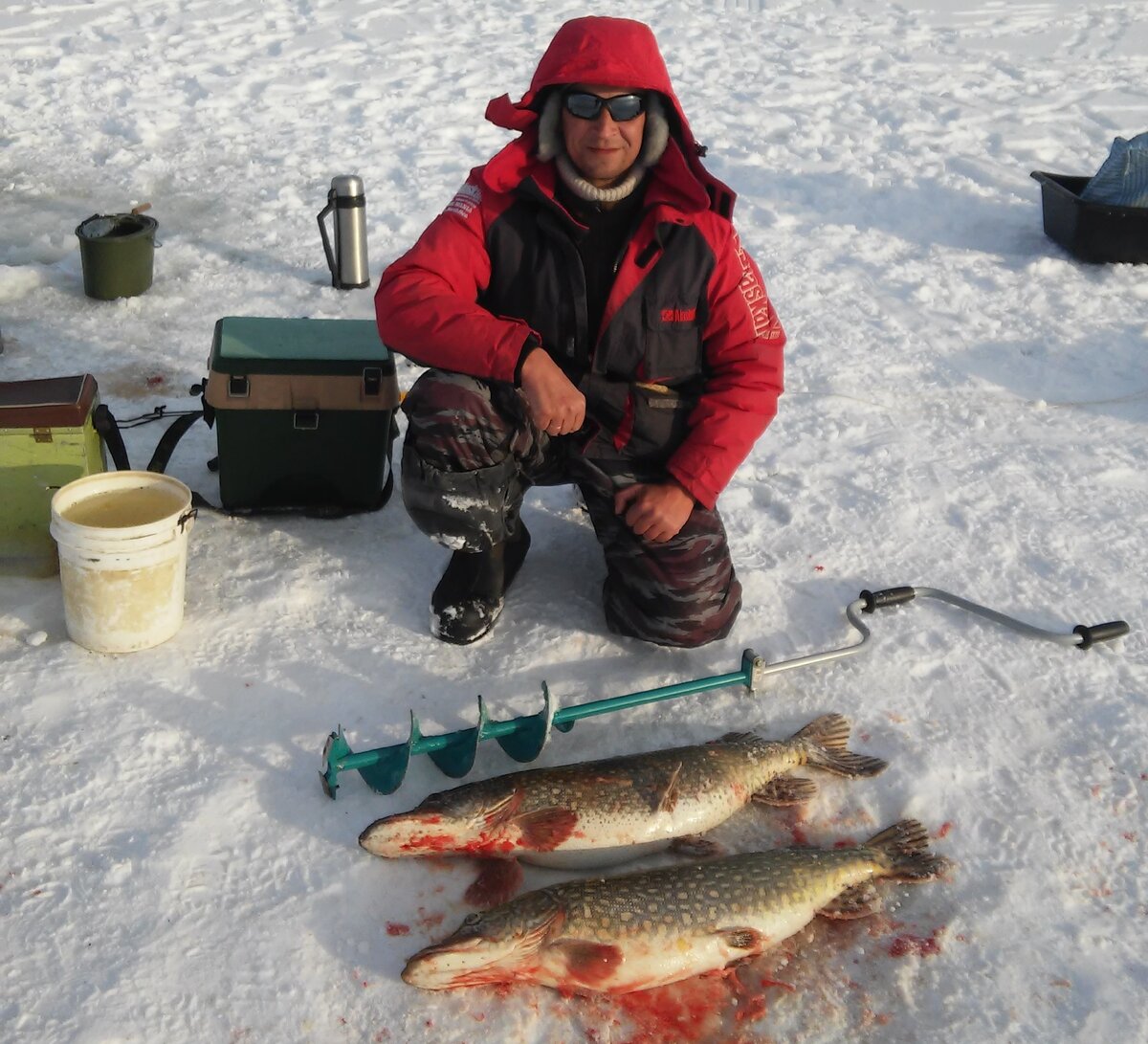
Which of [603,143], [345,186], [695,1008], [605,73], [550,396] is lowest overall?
[695,1008]

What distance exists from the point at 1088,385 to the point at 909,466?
43.7 inches

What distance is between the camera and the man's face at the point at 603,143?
8.76 feet

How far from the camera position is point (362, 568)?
128 inches

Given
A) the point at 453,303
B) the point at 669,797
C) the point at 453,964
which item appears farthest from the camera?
the point at 453,303

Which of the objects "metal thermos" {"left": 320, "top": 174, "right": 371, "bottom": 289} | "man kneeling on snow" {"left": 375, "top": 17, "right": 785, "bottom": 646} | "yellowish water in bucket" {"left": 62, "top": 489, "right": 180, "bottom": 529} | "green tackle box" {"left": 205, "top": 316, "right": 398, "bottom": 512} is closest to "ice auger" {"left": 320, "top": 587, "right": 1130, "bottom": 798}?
"man kneeling on snow" {"left": 375, "top": 17, "right": 785, "bottom": 646}

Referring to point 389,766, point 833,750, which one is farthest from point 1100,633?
point 389,766

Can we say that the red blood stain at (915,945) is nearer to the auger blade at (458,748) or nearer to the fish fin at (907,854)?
the fish fin at (907,854)

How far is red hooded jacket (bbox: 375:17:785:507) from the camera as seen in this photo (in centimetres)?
273

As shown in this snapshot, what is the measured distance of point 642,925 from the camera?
2.09 meters

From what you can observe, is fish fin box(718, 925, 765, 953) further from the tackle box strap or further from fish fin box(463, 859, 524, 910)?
the tackle box strap

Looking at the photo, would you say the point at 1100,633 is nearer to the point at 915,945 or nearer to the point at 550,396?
the point at 915,945

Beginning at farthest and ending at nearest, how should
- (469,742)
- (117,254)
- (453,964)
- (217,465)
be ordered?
1. (117,254)
2. (217,465)
3. (469,742)
4. (453,964)

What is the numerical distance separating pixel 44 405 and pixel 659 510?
63.4 inches

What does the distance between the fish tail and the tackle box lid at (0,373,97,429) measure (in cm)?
200
